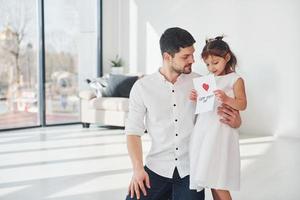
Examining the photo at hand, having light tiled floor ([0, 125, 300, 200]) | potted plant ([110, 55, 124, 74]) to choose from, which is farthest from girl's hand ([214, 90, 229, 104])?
potted plant ([110, 55, 124, 74])

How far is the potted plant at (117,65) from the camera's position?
7.58m

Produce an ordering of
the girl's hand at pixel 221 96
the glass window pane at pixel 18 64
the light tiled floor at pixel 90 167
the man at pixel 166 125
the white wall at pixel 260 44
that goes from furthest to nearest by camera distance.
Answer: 1. the glass window pane at pixel 18 64
2. the white wall at pixel 260 44
3. the light tiled floor at pixel 90 167
4. the man at pixel 166 125
5. the girl's hand at pixel 221 96

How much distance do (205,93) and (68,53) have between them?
5743 mm

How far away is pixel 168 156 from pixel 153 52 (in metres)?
5.57

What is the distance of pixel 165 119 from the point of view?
6.59 feet

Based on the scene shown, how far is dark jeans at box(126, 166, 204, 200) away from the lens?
6.50 feet

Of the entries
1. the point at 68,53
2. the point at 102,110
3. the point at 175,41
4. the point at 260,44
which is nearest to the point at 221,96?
the point at 175,41

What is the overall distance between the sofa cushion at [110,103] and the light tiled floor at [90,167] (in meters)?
0.43

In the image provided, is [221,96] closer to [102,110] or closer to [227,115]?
[227,115]

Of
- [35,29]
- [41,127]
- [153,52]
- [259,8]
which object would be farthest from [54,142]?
[259,8]

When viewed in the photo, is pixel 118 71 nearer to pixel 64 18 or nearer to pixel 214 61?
pixel 64 18

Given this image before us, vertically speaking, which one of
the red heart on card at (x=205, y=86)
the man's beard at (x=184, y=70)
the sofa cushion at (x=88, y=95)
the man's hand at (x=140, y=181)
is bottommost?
the man's hand at (x=140, y=181)

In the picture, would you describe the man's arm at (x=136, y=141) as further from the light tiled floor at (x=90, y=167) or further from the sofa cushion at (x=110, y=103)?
the sofa cushion at (x=110, y=103)

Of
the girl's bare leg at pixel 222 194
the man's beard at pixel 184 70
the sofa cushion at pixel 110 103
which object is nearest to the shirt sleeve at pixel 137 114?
the man's beard at pixel 184 70
